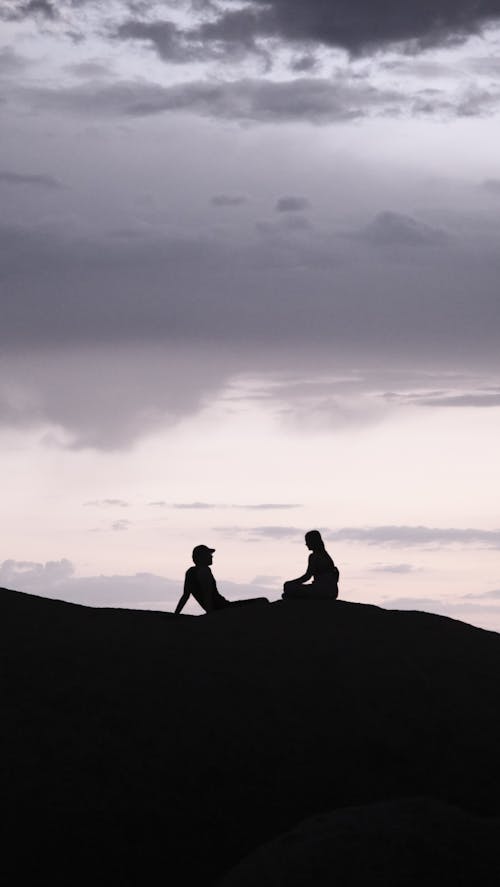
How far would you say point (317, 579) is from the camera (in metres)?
23.0

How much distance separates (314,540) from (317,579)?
3.56 feet

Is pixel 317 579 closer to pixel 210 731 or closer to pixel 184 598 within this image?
pixel 184 598

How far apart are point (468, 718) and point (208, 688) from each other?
445cm

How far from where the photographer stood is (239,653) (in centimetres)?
2028

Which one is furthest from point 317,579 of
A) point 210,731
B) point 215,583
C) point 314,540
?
point 210,731

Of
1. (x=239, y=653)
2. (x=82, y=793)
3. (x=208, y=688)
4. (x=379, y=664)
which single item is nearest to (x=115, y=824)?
(x=82, y=793)

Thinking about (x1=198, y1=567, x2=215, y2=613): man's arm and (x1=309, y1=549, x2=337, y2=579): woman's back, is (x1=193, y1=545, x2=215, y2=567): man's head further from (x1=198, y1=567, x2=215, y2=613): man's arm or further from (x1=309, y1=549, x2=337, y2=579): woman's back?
(x1=309, y1=549, x2=337, y2=579): woman's back

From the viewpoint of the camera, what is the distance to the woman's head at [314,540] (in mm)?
22234

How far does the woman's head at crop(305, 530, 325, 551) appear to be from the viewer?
875 inches

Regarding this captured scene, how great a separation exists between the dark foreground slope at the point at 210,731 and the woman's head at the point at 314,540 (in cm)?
125

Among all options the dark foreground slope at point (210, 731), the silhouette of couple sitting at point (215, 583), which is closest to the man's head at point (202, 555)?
the silhouette of couple sitting at point (215, 583)

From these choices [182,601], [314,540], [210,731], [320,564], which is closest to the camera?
[210,731]

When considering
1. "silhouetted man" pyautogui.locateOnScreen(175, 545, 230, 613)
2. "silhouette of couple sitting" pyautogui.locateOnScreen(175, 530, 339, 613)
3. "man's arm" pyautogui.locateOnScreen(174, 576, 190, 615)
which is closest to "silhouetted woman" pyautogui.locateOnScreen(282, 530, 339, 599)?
"silhouette of couple sitting" pyautogui.locateOnScreen(175, 530, 339, 613)

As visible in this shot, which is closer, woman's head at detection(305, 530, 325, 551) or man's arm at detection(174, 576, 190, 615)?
woman's head at detection(305, 530, 325, 551)
